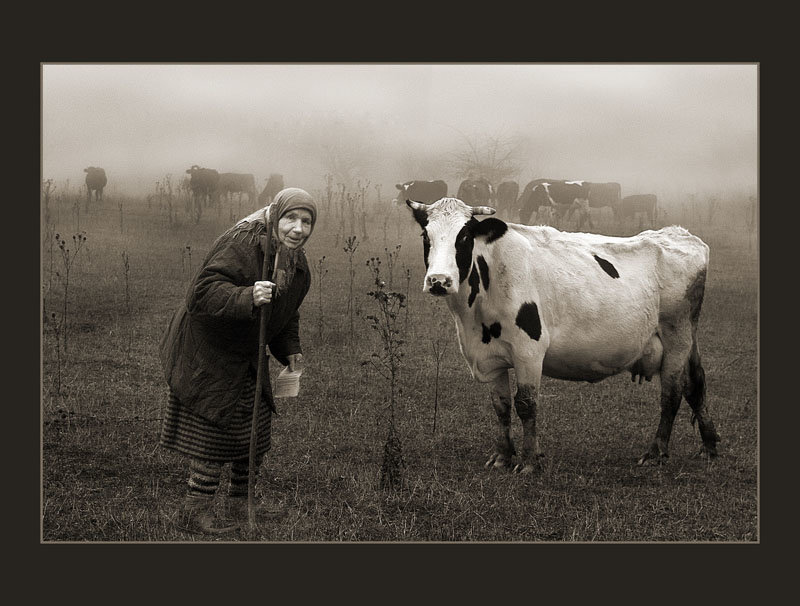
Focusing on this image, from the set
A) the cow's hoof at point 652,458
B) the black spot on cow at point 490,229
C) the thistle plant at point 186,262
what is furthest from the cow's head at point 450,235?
the thistle plant at point 186,262

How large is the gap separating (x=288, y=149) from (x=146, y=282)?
69.3 inches

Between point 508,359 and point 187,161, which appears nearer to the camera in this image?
point 508,359

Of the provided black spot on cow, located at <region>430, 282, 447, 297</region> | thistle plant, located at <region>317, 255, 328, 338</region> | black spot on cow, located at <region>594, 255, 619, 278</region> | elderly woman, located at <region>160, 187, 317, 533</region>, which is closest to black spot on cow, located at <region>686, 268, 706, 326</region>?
black spot on cow, located at <region>594, 255, 619, 278</region>

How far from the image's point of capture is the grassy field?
22.4 ft

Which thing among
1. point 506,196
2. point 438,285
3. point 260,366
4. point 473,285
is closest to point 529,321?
point 473,285

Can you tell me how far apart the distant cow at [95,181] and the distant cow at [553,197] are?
364cm

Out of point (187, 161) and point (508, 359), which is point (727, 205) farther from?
point (187, 161)

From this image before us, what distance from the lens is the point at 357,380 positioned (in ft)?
29.2

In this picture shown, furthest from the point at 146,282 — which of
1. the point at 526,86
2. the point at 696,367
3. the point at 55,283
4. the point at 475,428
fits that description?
the point at 696,367

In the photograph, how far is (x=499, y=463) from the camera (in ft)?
25.5

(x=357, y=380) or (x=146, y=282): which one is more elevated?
(x=146, y=282)

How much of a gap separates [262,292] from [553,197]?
358 cm

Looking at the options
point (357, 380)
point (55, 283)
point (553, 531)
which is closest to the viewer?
point (553, 531)

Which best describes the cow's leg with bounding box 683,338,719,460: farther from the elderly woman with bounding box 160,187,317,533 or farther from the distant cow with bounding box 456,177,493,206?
the elderly woman with bounding box 160,187,317,533
